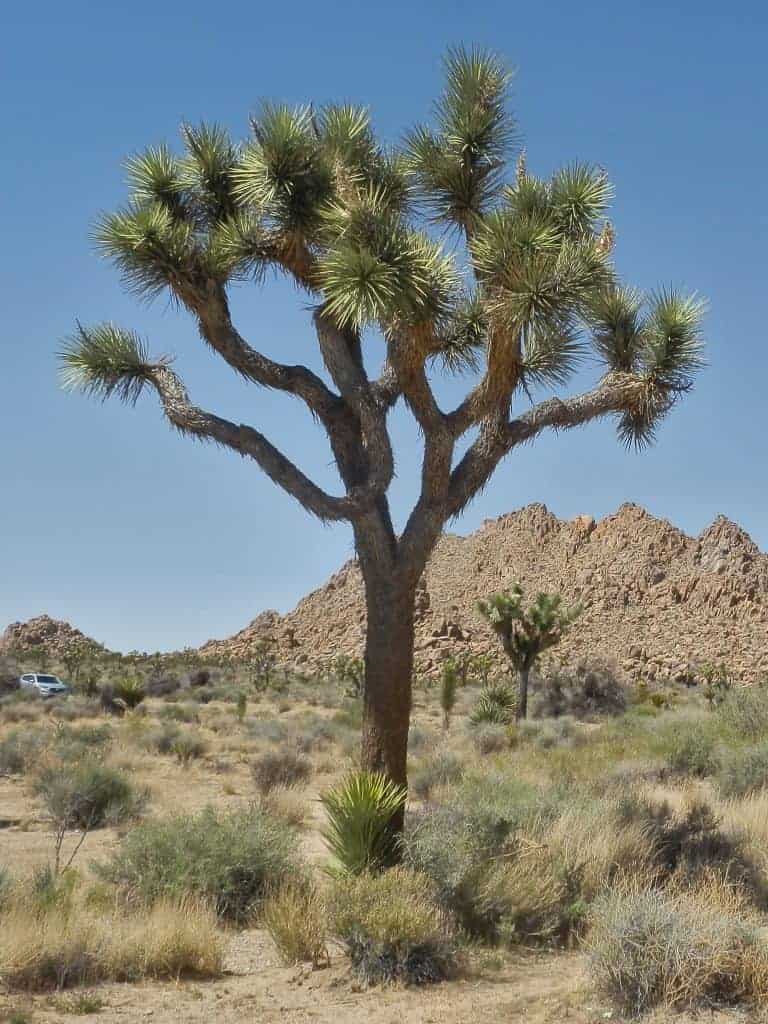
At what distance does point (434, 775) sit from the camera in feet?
47.9

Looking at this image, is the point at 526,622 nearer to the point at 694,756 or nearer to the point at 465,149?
the point at 694,756

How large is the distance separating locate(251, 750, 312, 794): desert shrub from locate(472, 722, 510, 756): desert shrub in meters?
4.70

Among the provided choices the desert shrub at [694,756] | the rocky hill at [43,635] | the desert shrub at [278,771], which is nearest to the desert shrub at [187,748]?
the desert shrub at [278,771]

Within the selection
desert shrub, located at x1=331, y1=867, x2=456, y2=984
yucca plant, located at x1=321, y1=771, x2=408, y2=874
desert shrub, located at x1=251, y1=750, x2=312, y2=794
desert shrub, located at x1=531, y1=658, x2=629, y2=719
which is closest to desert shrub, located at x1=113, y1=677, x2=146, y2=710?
desert shrub, located at x1=531, y1=658, x2=629, y2=719

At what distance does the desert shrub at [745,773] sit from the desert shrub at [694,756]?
4.05 ft

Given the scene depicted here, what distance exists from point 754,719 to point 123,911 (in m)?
13.0

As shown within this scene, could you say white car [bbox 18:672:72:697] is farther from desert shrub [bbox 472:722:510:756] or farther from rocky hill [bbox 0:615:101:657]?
rocky hill [bbox 0:615:101:657]

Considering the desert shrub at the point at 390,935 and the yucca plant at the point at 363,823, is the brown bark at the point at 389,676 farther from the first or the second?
the desert shrub at the point at 390,935

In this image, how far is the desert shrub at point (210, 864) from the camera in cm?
799

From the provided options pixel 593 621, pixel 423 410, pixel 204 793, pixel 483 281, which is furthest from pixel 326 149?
pixel 593 621

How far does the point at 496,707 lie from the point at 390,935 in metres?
20.8

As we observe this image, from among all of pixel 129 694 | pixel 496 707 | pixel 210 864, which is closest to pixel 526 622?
pixel 496 707

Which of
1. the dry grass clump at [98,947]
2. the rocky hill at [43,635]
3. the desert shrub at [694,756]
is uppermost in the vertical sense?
the rocky hill at [43,635]

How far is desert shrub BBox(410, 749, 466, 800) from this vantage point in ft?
47.0
